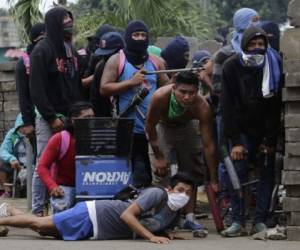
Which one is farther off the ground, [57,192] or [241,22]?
[241,22]

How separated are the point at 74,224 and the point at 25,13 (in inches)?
329

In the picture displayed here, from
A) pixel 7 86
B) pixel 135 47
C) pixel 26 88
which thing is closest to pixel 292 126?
pixel 135 47

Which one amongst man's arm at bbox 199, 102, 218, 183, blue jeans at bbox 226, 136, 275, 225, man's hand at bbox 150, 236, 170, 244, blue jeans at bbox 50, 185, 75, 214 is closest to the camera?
man's hand at bbox 150, 236, 170, 244

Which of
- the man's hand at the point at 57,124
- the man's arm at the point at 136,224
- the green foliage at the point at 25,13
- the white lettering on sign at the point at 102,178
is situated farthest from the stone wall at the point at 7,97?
the man's arm at the point at 136,224

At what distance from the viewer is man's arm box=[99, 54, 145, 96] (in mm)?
9828

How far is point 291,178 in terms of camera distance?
355 inches

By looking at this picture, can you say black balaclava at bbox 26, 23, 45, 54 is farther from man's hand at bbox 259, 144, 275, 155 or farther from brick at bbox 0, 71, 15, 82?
brick at bbox 0, 71, 15, 82

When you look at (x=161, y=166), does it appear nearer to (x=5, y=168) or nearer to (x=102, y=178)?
(x=102, y=178)

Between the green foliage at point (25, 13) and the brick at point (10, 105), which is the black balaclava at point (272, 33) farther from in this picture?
the green foliage at point (25, 13)

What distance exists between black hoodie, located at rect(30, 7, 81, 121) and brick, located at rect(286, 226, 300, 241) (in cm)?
240

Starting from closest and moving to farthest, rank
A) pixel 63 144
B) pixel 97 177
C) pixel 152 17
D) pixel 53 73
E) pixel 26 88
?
pixel 97 177 → pixel 63 144 → pixel 53 73 → pixel 26 88 → pixel 152 17

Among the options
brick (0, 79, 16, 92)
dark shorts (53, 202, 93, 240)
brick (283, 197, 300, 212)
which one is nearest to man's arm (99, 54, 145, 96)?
dark shorts (53, 202, 93, 240)

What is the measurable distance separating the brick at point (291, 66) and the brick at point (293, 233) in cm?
126

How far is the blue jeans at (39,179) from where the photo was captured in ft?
32.6
